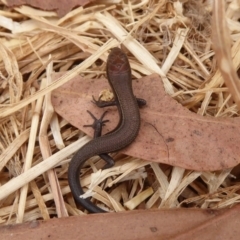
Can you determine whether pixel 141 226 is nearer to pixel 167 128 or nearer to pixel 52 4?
pixel 167 128

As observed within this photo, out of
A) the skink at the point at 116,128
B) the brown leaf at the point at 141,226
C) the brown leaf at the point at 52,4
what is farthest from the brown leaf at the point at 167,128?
the brown leaf at the point at 52,4

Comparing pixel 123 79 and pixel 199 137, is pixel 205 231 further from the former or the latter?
pixel 123 79

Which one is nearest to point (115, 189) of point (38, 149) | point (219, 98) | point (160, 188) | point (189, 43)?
point (160, 188)

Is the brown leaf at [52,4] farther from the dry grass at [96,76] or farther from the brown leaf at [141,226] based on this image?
the brown leaf at [141,226]

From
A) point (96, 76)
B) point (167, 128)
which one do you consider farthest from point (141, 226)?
point (96, 76)

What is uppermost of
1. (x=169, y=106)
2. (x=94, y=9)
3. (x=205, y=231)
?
(x=94, y=9)
